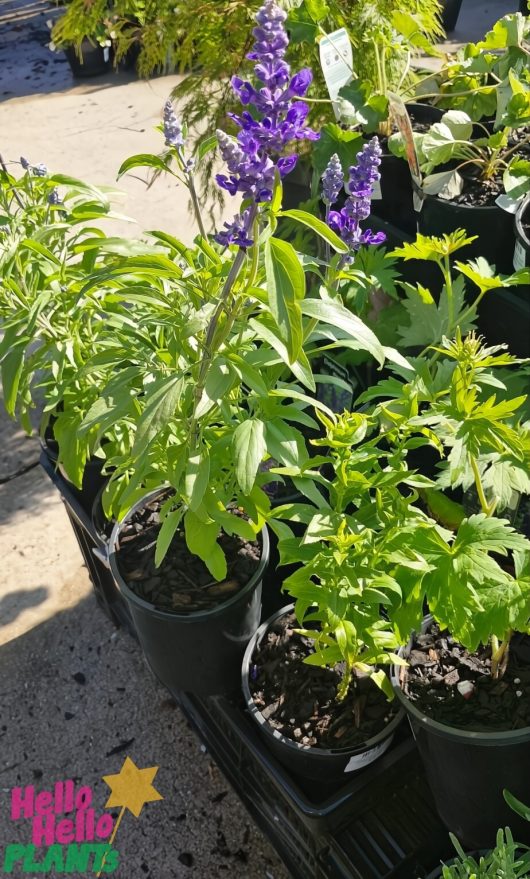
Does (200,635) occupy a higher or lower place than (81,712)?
higher

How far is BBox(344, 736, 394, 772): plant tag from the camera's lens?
1.30 m

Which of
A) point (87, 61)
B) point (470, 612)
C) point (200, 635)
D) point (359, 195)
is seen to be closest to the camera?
point (470, 612)

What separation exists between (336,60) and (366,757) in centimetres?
155

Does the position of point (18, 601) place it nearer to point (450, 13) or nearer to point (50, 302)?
point (50, 302)

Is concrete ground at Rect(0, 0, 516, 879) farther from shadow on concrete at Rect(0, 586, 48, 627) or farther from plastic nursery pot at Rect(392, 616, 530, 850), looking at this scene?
plastic nursery pot at Rect(392, 616, 530, 850)

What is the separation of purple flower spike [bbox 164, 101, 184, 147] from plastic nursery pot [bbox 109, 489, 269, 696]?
0.69m

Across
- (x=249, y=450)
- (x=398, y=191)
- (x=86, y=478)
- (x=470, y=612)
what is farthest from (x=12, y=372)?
(x=398, y=191)

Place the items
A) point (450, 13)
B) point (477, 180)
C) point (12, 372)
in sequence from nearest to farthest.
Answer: point (12, 372)
point (477, 180)
point (450, 13)

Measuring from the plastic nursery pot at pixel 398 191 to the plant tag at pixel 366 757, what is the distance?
132 cm

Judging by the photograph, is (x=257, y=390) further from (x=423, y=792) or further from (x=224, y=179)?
(x=423, y=792)

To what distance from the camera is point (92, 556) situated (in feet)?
6.59

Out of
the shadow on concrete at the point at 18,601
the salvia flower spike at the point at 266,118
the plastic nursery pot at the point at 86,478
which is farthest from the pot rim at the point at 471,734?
the shadow on concrete at the point at 18,601


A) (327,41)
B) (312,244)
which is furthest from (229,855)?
(327,41)

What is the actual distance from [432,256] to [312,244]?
887 millimetres
